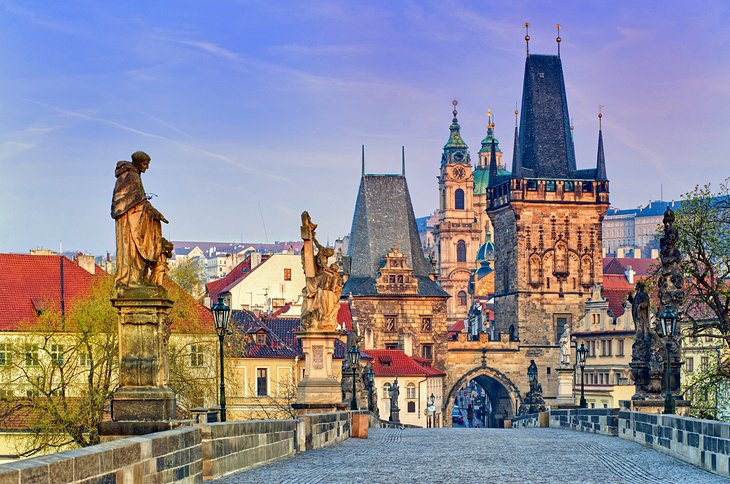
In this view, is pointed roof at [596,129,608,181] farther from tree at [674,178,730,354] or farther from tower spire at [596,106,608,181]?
tree at [674,178,730,354]

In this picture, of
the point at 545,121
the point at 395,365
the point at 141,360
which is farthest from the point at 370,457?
the point at 545,121

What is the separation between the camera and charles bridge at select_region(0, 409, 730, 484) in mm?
12258

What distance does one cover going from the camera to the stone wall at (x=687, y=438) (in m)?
18.8

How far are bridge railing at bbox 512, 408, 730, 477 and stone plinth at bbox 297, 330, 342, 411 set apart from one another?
6.33 meters

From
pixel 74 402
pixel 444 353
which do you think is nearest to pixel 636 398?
pixel 74 402

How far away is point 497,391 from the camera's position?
121000 millimetres

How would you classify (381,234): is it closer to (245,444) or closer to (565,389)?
(565,389)

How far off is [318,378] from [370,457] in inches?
273

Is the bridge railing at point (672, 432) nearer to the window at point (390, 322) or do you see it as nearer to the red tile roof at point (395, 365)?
the red tile roof at point (395, 365)

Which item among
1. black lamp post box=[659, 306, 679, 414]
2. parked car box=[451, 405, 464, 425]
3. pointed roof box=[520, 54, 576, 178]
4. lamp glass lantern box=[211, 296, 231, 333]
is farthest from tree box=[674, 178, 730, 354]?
parked car box=[451, 405, 464, 425]

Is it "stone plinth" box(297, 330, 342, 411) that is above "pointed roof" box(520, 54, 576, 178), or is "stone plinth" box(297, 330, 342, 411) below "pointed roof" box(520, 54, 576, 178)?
below

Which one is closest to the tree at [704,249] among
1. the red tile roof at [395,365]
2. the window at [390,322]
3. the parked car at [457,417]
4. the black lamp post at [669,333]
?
the black lamp post at [669,333]

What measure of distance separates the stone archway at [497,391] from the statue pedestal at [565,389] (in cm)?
5869

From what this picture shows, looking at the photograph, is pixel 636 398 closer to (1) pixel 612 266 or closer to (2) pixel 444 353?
(2) pixel 444 353
